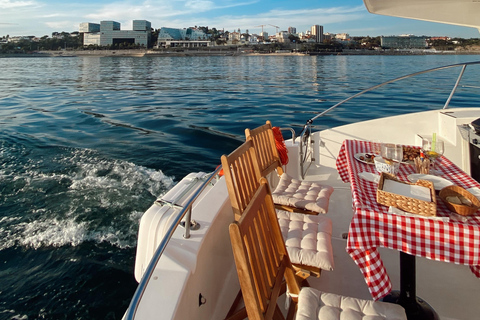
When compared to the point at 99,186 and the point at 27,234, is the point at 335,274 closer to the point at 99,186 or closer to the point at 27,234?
the point at 27,234

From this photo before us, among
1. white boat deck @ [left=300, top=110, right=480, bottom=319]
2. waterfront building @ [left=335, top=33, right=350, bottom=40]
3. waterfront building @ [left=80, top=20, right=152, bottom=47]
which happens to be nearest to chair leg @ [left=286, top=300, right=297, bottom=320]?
white boat deck @ [left=300, top=110, right=480, bottom=319]

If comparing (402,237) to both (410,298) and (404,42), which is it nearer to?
(410,298)

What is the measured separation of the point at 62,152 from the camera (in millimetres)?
5145

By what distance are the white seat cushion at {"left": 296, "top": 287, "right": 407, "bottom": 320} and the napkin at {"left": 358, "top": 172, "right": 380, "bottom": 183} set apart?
1.95ft

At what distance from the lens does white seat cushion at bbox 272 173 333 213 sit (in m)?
1.96

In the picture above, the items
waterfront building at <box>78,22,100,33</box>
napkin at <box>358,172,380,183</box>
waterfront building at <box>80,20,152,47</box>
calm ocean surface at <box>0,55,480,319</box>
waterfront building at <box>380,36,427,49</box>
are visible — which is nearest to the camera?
napkin at <box>358,172,380,183</box>

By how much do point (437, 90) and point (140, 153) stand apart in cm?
1180

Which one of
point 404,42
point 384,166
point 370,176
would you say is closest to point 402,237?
point 370,176

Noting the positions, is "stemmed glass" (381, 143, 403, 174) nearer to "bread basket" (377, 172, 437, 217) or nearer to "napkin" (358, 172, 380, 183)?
"napkin" (358, 172, 380, 183)

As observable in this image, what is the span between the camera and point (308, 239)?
5.08 ft

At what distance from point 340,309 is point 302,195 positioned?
107 centimetres

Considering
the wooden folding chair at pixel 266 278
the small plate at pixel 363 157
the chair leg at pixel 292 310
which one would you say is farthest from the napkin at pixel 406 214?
the small plate at pixel 363 157

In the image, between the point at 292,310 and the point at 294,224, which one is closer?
the point at 292,310

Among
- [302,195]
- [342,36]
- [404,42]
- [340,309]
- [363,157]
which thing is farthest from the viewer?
[342,36]
